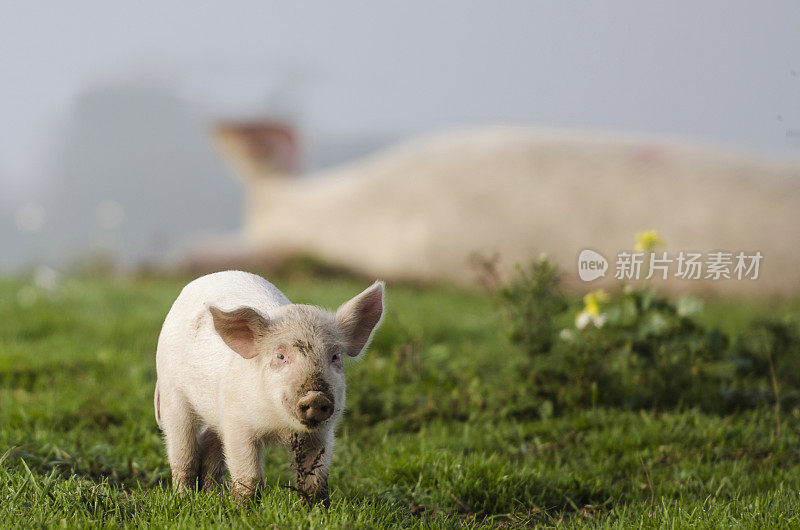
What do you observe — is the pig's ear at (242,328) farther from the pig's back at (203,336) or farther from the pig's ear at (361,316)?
the pig's ear at (361,316)

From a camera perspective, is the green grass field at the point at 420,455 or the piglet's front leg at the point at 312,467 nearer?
the piglet's front leg at the point at 312,467

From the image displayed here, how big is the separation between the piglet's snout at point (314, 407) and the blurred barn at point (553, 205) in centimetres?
800

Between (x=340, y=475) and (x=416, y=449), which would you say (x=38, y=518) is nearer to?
(x=340, y=475)

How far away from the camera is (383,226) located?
1191cm

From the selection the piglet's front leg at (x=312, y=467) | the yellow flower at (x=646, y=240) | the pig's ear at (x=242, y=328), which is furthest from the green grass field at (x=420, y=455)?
the yellow flower at (x=646, y=240)

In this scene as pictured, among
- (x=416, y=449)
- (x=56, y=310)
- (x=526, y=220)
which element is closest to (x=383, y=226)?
(x=526, y=220)

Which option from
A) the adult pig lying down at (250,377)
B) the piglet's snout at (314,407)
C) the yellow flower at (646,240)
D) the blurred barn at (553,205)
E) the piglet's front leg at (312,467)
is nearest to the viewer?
the piglet's snout at (314,407)

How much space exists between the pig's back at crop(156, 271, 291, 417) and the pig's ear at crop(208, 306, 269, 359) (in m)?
0.13

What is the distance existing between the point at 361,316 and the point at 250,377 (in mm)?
458

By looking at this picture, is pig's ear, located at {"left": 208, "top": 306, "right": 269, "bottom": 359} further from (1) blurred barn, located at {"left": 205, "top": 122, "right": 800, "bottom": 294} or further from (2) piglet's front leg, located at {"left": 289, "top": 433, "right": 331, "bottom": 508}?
(1) blurred barn, located at {"left": 205, "top": 122, "right": 800, "bottom": 294}

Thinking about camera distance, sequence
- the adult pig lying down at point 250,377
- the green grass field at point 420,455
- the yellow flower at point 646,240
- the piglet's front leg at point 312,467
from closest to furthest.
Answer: the adult pig lying down at point 250,377 → the piglet's front leg at point 312,467 → the green grass field at point 420,455 → the yellow flower at point 646,240

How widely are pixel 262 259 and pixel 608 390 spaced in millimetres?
8603

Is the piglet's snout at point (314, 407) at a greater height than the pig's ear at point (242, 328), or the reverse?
the pig's ear at point (242, 328)

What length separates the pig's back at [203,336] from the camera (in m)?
2.98
